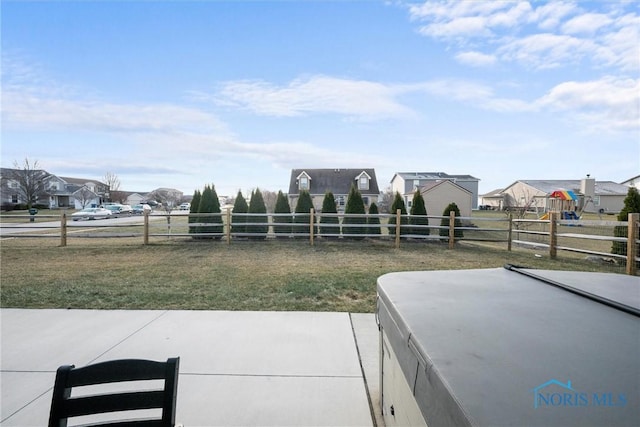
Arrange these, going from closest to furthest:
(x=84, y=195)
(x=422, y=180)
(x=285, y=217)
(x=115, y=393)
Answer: (x=115, y=393) < (x=285, y=217) < (x=422, y=180) < (x=84, y=195)

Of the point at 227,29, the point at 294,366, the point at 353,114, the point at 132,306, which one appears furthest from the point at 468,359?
the point at 353,114

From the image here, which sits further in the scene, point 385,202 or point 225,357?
point 385,202

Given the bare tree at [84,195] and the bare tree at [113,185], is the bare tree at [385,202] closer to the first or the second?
the bare tree at [84,195]

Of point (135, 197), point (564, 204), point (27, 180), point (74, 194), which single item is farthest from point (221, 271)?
point (135, 197)

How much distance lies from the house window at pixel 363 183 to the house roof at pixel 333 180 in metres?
0.31

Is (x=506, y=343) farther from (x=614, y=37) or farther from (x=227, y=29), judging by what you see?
(x=227, y=29)

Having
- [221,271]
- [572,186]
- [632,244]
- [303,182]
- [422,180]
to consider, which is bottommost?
[221,271]

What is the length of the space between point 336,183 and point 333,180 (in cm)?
44

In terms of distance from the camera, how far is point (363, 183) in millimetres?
26469

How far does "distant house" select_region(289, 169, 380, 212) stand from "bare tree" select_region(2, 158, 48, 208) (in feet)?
92.5

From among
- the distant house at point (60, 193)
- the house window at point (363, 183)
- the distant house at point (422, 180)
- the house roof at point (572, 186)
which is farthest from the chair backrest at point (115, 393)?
the distant house at point (60, 193)

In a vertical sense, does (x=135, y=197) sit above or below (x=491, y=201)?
below

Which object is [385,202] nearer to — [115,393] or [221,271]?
[221,271]

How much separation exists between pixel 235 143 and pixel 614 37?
55.5 feet
